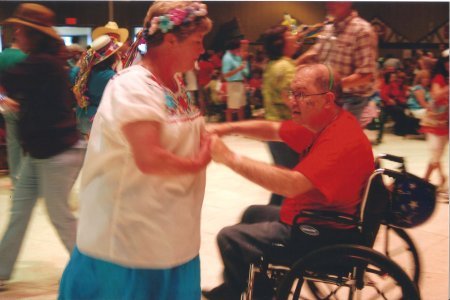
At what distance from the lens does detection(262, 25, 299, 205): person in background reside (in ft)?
11.3

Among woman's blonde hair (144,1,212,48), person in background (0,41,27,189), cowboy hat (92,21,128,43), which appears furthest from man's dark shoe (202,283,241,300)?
cowboy hat (92,21,128,43)

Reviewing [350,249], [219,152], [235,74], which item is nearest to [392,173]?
[350,249]

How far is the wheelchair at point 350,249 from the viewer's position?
202 centimetres

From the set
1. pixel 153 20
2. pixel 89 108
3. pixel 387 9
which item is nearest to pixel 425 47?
pixel 387 9

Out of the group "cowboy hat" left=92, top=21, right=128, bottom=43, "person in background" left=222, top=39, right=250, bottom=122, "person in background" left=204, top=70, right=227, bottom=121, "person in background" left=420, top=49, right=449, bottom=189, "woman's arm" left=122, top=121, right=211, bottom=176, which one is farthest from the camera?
"person in background" left=204, top=70, right=227, bottom=121

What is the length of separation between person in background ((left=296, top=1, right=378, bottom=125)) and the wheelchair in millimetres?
1116

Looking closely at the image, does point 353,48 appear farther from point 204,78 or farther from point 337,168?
point 204,78

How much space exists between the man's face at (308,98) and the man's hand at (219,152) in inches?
20.2

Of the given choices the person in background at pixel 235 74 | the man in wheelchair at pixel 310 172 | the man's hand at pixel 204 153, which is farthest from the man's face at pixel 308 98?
the person in background at pixel 235 74

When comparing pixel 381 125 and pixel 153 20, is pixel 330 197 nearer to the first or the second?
pixel 153 20

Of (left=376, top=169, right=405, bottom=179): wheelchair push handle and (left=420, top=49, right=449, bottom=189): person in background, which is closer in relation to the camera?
(left=376, top=169, right=405, bottom=179): wheelchair push handle

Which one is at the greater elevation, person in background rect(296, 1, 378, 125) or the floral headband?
the floral headband

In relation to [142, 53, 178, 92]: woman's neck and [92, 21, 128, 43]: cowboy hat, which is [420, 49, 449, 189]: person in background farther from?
[142, 53, 178, 92]: woman's neck

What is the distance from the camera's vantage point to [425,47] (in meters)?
14.9
